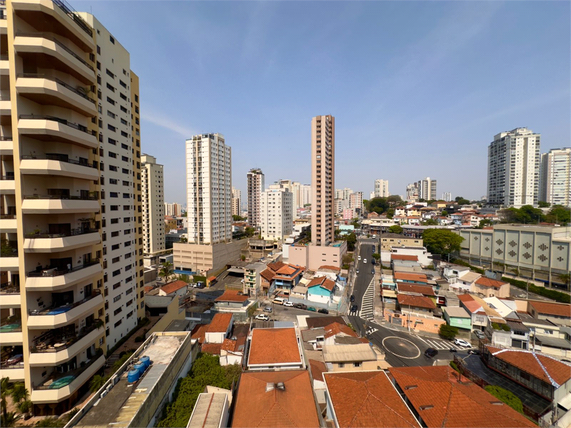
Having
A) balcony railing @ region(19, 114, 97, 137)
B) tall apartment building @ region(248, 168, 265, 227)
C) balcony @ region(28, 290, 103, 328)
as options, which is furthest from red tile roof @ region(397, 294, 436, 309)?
tall apartment building @ region(248, 168, 265, 227)

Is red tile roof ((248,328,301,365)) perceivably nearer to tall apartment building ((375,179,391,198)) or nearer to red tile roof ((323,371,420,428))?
red tile roof ((323,371,420,428))

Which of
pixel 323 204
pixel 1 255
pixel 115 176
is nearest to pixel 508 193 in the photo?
pixel 323 204

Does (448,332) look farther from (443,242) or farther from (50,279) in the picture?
(50,279)

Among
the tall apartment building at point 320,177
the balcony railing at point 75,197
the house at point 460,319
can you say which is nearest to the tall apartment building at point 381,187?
the tall apartment building at point 320,177

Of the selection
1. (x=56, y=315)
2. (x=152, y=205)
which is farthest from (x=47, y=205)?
(x=152, y=205)

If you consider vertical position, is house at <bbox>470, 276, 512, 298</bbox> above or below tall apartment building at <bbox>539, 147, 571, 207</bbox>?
below

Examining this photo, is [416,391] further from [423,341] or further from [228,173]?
[228,173]
